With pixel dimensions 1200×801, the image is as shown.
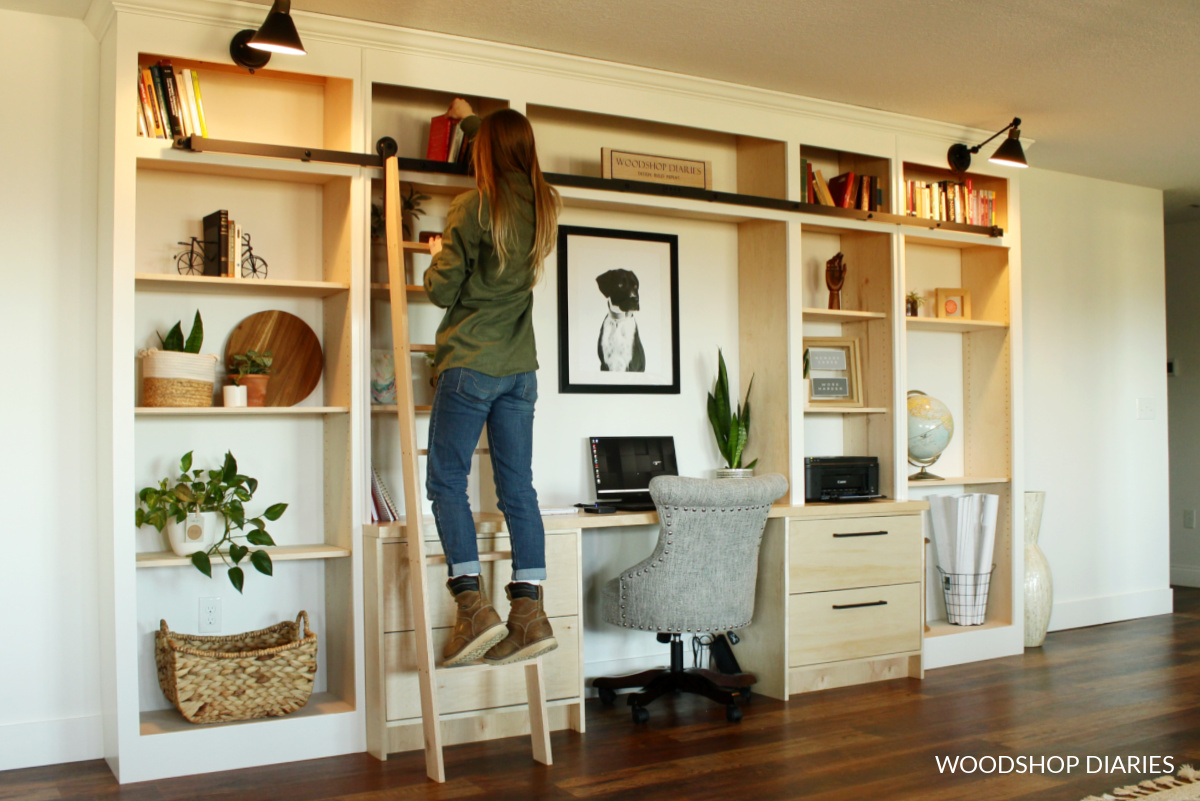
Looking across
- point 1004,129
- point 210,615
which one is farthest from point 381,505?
point 1004,129

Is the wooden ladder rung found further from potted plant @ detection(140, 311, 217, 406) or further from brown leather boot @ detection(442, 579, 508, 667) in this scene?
potted plant @ detection(140, 311, 217, 406)

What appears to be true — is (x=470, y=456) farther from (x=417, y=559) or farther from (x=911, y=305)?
(x=911, y=305)

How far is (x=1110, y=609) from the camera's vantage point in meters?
5.55

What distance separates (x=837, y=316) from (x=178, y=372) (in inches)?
102

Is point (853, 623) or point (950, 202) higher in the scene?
point (950, 202)

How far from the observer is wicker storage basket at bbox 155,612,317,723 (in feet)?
9.98

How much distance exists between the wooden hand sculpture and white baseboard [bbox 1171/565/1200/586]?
399 cm

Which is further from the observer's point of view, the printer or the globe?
the globe

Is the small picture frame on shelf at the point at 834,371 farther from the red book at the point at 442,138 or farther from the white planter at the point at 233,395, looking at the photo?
the white planter at the point at 233,395

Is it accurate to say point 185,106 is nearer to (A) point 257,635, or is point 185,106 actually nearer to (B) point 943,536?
(A) point 257,635

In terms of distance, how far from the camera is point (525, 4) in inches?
128

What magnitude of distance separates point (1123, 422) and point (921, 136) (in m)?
2.28

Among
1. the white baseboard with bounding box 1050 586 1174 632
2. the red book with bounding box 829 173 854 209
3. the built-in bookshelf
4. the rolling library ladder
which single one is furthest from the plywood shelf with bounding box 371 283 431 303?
the white baseboard with bounding box 1050 586 1174 632

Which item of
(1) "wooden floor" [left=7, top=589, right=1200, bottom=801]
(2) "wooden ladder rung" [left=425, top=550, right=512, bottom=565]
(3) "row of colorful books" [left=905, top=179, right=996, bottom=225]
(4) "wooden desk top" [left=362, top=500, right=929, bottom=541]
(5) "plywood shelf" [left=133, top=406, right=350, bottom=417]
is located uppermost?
(3) "row of colorful books" [left=905, top=179, right=996, bottom=225]
